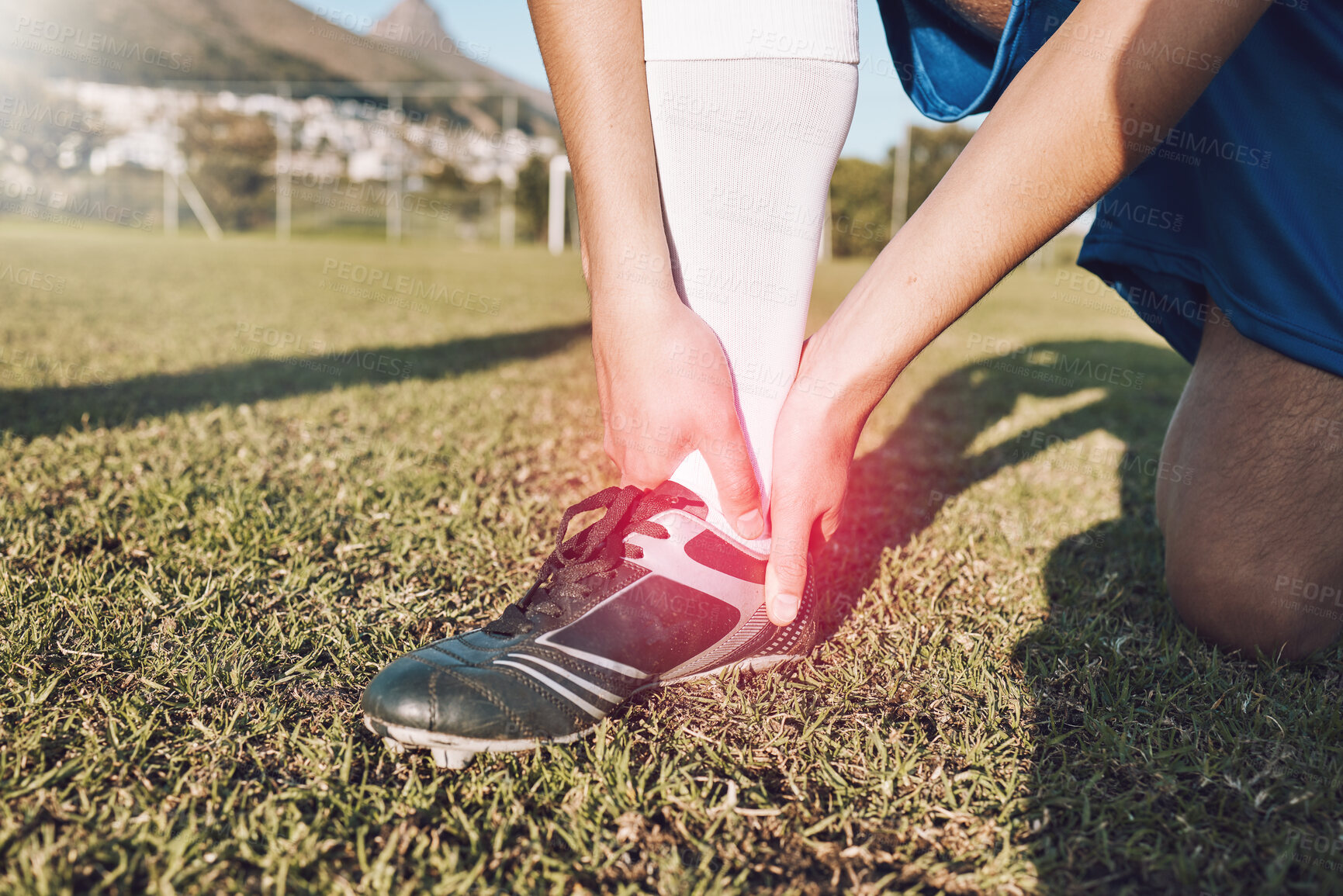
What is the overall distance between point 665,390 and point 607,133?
35 centimetres

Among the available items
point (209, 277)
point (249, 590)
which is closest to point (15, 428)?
point (249, 590)

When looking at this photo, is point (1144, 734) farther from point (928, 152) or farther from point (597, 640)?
point (928, 152)

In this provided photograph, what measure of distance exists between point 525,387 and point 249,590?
2073mm

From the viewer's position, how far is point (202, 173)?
2630 cm

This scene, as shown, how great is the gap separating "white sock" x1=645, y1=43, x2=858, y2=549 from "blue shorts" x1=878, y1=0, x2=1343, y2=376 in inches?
20.8

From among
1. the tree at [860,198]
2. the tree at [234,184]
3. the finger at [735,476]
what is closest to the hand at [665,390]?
the finger at [735,476]

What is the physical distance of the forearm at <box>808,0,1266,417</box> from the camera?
829 millimetres

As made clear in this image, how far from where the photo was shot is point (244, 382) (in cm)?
313

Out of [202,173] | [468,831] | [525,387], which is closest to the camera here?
[468,831]

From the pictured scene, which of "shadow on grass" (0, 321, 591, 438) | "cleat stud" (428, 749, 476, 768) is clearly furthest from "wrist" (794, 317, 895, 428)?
"shadow on grass" (0, 321, 591, 438)

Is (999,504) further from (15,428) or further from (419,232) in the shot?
(419,232)

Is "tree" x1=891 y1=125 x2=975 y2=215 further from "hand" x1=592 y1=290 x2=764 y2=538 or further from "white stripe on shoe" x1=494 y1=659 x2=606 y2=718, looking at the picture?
"white stripe on shoe" x1=494 y1=659 x2=606 y2=718

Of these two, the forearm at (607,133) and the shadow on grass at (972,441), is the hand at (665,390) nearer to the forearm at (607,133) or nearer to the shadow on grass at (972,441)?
the forearm at (607,133)

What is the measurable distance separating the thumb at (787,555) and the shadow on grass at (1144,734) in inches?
12.3
